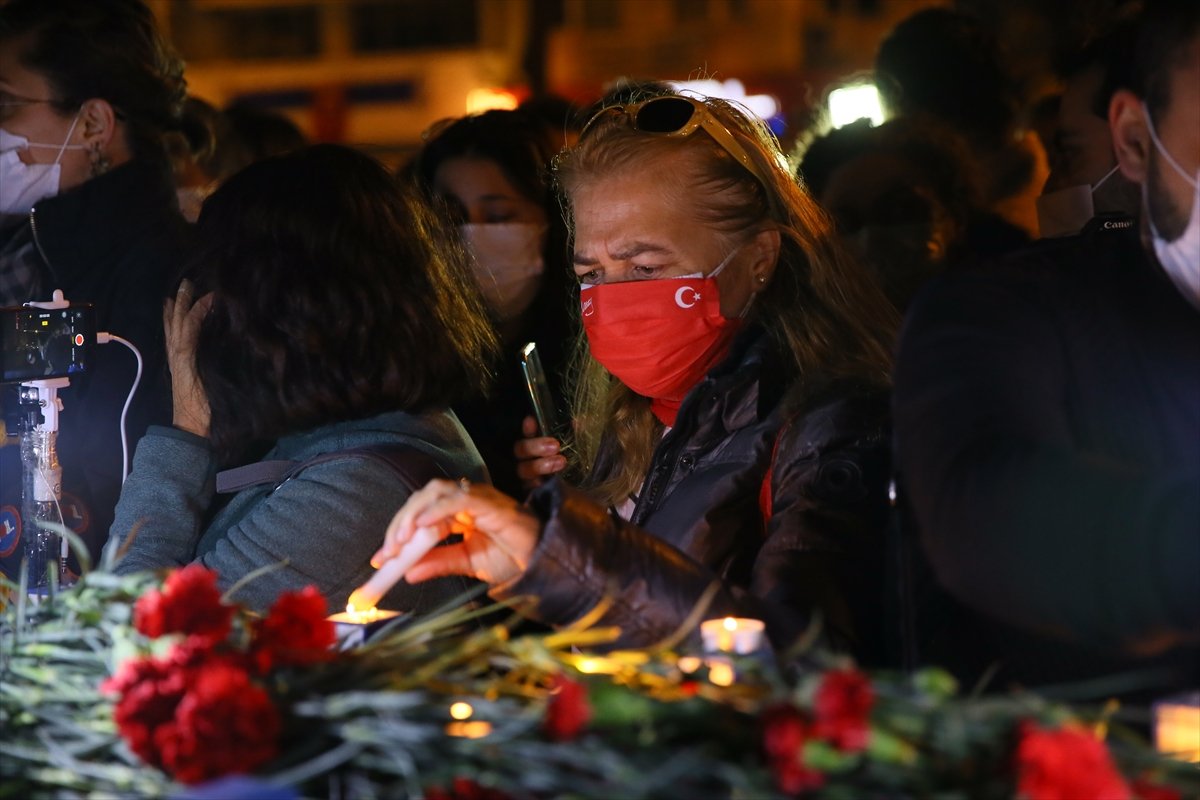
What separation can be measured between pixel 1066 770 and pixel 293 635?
0.70 meters

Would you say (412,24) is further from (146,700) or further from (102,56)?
(146,700)

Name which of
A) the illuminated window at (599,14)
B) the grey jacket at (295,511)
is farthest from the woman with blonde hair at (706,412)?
the illuminated window at (599,14)

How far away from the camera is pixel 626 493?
260 centimetres

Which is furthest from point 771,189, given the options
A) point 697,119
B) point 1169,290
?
point 1169,290

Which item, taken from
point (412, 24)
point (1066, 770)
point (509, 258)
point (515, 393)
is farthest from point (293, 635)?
point (412, 24)

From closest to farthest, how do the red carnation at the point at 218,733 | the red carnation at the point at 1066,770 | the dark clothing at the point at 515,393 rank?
the red carnation at the point at 1066,770
the red carnation at the point at 218,733
the dark clothing at the point at 515,393

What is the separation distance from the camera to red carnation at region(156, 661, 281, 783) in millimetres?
1221

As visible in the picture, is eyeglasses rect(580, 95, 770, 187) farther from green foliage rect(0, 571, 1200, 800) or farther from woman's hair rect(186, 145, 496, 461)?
green foliage rect(0, 571, 1200, 800)

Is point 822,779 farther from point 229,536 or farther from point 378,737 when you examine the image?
point 229,536

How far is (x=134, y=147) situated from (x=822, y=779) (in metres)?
2.82

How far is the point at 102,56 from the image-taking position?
136 inches

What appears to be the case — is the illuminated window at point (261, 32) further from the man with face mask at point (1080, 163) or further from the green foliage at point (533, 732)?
the green foliage at point (533, 732)

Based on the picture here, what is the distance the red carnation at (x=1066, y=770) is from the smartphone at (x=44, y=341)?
1805 millimetres

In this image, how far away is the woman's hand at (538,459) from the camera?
3.14 m
